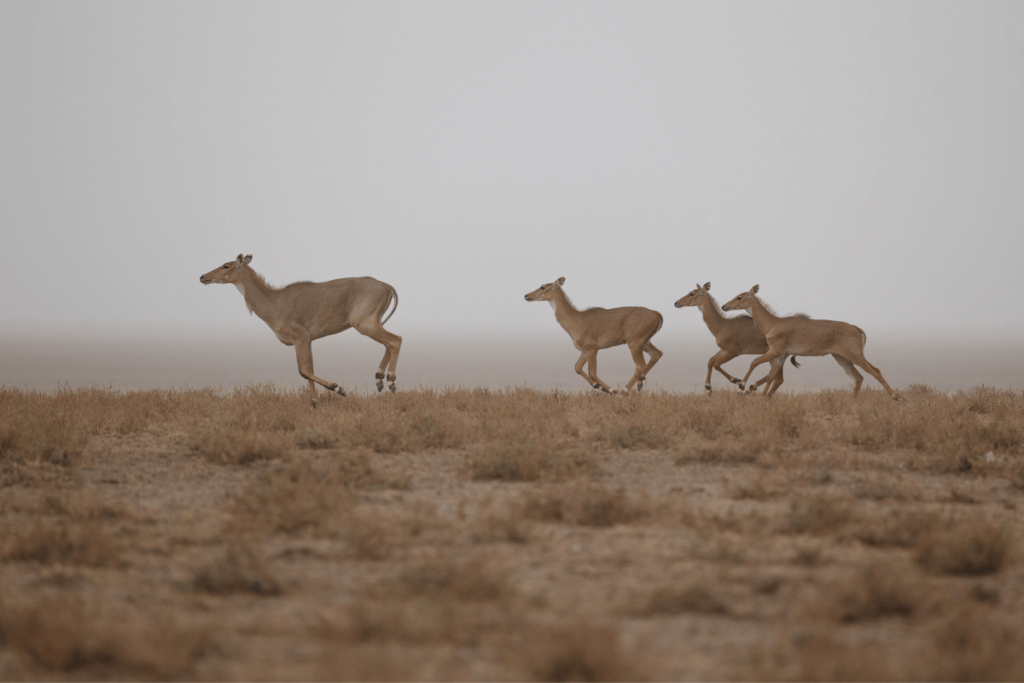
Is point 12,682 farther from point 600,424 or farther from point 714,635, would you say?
point 600,424

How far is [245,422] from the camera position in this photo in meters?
12.4

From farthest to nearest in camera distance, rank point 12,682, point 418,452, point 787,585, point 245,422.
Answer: point 245,422 < point 418,452 < point 787,585 < point 12,682

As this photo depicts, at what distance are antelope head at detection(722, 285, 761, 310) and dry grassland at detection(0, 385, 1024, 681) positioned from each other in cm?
640

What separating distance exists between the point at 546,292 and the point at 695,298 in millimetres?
3662

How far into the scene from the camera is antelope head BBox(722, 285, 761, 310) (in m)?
17.5

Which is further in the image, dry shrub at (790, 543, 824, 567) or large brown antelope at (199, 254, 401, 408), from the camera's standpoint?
large brown antelope at (199, 254, 401, 408)

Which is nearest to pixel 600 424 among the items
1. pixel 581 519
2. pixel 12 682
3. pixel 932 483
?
pixel 932 483

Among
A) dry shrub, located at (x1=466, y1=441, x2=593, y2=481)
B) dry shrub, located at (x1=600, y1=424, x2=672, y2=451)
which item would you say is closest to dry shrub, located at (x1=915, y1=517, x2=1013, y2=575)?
dry shrub, located at (x1=466, y1=441, x2=593, y2=481)

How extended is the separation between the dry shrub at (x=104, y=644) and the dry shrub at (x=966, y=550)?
4.59 metres

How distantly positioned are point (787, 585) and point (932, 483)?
448 centimetres

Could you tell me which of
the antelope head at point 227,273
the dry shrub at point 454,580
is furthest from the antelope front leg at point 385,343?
the dry shrub at point 454,580

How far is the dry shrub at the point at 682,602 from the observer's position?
15.2 feet

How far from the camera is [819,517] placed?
646 centimetres

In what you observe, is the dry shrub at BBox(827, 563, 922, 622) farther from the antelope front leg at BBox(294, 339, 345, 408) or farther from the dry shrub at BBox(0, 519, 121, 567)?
the antelope front leg at BBox(294, 339, 345, 408)
